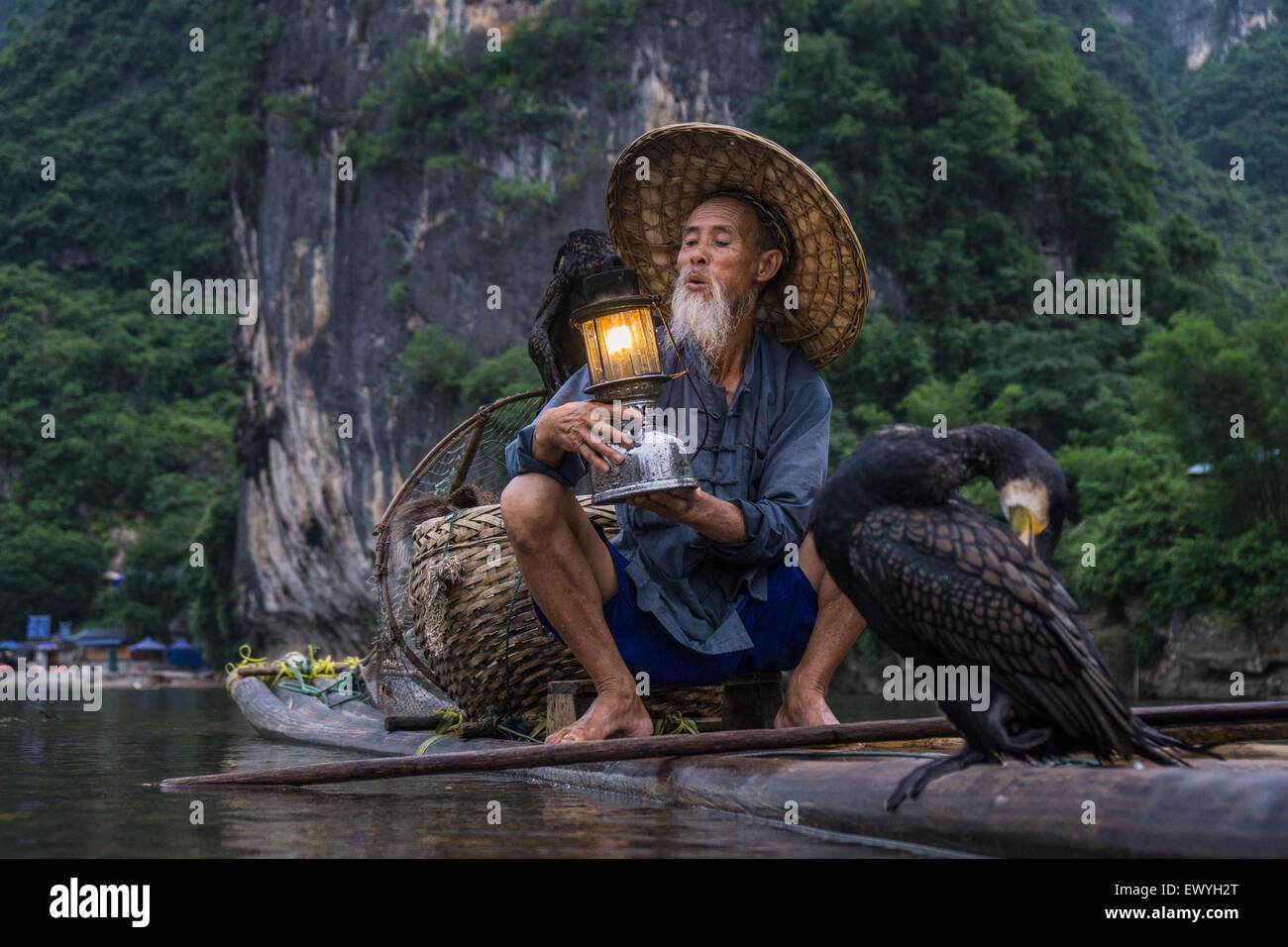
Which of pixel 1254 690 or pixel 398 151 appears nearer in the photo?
pixel 1254 690

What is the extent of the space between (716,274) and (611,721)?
1.13 m

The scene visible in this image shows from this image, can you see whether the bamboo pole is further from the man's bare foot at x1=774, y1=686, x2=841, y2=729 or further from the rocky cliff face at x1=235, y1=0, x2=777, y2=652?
the rocky cliff face at x1=235, y1=0, x2=777, y2=652

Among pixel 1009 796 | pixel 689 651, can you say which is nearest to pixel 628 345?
pixel 689 651

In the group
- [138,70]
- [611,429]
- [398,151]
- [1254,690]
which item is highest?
[138,70]

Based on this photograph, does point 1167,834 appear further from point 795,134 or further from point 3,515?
point 3,515

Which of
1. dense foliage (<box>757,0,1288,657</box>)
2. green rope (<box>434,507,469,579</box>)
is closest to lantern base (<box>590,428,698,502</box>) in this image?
green rope (<box>434,507,469,579</box>)

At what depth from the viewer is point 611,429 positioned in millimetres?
2658

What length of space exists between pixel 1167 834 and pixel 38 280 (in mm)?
55080

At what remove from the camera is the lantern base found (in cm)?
260

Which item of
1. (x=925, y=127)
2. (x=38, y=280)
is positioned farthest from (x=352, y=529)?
(x=38, y=280)

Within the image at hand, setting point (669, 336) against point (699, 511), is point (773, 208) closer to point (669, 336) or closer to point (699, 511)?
point (669, 336)

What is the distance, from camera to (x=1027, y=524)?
79.0 inches
